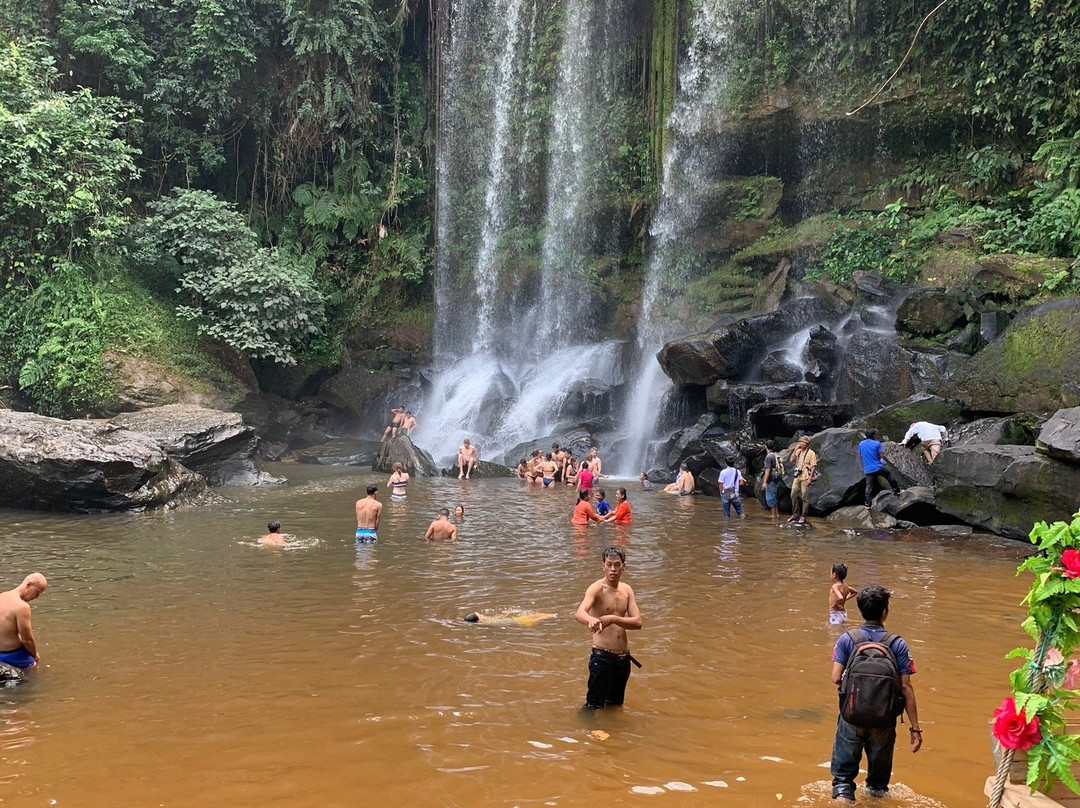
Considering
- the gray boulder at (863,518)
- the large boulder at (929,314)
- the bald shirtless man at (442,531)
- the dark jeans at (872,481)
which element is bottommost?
the bald shirtless man at (442,531)

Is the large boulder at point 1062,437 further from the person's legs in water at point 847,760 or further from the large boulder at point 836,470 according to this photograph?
the person's legs in water at point 847,760

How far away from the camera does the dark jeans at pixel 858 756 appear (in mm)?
4172

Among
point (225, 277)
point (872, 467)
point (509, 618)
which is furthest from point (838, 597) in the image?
point (225, 277)

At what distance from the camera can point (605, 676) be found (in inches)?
215

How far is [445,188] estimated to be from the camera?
30.2 m

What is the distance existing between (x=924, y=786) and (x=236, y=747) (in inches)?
150

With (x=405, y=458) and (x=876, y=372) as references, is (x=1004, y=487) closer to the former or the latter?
(x=876, y=372)

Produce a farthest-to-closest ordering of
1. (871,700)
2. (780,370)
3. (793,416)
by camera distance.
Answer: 1. (780,370)
2. (793,416)
3. (871,700)

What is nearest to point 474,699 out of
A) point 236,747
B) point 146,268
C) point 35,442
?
point 236,747

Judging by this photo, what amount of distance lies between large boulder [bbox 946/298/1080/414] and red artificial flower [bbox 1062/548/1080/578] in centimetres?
1078

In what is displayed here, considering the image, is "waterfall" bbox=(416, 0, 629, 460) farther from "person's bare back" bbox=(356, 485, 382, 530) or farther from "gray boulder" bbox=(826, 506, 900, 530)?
"person's bare back" bbox=(356, 485, 382, 530)

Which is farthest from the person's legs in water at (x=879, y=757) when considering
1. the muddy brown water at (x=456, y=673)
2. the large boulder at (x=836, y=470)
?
the large boulder at (x=836, y=470)

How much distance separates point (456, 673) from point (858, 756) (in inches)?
119

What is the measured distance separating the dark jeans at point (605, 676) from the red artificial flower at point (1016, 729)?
8.00ft
